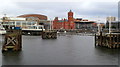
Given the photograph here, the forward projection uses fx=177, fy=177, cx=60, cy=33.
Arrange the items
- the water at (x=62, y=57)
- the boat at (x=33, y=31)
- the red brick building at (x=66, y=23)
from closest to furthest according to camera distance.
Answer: the water at (x=62, y=57)
the boat at (x=33, y=31)
the red brick building at (x=66, y=23)

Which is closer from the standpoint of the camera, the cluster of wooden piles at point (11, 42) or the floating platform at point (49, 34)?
the cluster of wooden piles at point (11, 42)

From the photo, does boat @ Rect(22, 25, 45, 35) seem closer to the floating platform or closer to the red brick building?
the floating platform

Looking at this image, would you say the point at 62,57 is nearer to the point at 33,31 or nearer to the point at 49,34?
the point at 49,34

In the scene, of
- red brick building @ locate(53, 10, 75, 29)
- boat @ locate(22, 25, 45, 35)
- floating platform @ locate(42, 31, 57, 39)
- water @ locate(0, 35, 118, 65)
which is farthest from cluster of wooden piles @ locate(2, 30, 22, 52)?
red brick building @ locate(53, 10, 75, 29)

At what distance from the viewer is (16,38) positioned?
26609 millimetres

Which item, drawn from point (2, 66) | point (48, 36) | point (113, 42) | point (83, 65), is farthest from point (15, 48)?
point (48, 36)

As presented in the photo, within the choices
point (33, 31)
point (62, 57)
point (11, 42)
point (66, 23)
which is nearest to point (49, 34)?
point (33, 31)

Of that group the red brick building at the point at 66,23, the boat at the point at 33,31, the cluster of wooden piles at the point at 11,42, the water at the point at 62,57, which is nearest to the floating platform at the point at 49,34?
the boat at the point at 33,31

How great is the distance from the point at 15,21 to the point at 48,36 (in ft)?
154

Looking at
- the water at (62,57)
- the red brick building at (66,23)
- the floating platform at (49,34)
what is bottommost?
the water at (62,57)

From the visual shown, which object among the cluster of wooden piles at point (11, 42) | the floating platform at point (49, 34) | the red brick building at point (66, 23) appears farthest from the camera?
the red brick building at point (66, 23)

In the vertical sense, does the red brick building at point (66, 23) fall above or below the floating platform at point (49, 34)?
above

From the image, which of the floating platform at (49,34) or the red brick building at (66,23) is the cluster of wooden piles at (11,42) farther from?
the red brick building at (66,23)

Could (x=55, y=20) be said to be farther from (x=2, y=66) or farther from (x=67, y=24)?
(x=2, y=66)
